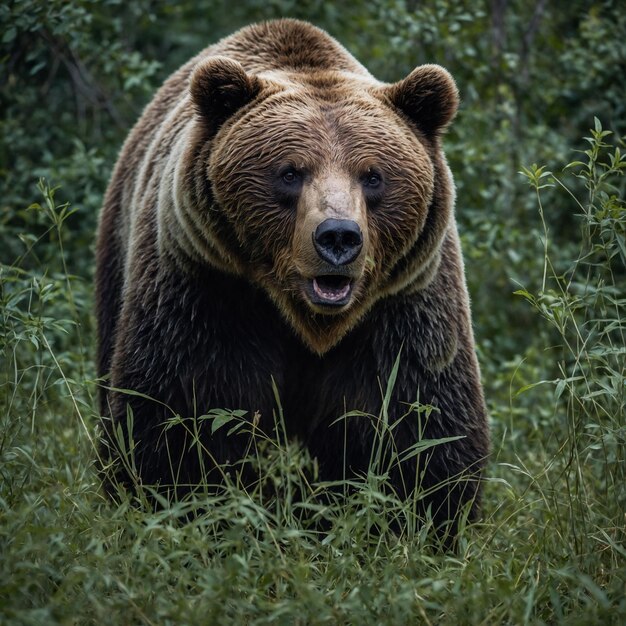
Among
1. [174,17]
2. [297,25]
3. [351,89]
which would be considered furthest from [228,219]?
[174,17]

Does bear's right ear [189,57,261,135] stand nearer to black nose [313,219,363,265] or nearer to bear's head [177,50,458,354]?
bear's head [177,50,458,354]

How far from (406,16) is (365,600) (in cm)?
487

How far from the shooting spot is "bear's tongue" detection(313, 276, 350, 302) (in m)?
3.77

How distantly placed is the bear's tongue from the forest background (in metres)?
0.64

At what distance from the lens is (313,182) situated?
3852mm

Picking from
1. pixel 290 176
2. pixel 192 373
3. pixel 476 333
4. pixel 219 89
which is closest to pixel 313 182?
pixel 290 176

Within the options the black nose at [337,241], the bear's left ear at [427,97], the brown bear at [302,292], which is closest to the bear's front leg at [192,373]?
the brown bear at [302,292]

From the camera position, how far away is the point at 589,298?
4016 millimetres

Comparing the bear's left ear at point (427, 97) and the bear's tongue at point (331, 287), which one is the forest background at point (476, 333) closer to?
the bear's left ear at point (427, 97)

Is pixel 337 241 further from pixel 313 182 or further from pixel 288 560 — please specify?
pixel 288 560

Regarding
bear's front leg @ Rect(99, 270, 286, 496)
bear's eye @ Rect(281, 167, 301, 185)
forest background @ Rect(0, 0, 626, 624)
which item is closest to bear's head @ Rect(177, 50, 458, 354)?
bear's eye @ Rect(281, 167, 301, 185)

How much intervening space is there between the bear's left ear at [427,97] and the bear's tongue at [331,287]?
89 cm

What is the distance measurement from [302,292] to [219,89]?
944 millimetres

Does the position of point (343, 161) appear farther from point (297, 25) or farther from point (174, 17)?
point (174, 17)
